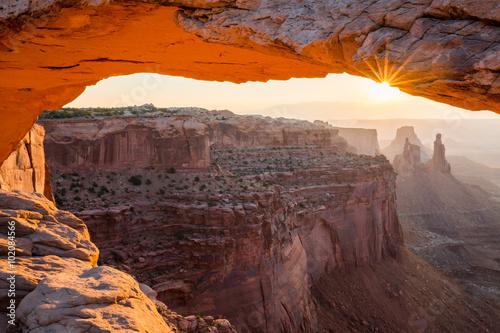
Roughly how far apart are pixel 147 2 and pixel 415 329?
31593mm

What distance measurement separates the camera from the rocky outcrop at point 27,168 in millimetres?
10539

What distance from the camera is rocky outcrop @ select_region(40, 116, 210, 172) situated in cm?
2442

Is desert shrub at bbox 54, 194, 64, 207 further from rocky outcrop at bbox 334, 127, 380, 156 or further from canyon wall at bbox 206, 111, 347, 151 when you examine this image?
rocky outcrop at bbox 334, 127, 380, 156

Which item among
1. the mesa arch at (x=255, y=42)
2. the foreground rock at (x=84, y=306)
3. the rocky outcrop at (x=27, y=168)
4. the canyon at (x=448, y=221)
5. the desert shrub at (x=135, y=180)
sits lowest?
the canyon at (x=448, y=221)

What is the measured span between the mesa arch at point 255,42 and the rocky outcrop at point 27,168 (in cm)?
209

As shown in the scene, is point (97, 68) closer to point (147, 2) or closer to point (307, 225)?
point (147, 2)

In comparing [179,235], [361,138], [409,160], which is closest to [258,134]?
[179,235]

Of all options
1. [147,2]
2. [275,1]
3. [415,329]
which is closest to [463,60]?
[275,1]

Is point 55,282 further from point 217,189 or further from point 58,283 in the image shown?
point 217,189

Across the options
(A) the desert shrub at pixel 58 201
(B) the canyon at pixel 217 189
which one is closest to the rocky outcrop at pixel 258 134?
(B) the canyon at pixel 217 189

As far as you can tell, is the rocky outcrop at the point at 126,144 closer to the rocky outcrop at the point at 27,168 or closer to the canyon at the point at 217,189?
the canyon at the point at 217,189

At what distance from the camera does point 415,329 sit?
90.6 feet

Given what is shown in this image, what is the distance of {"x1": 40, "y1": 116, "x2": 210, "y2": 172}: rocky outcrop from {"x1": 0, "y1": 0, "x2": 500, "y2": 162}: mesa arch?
50.9 ft

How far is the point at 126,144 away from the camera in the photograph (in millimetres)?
26625
